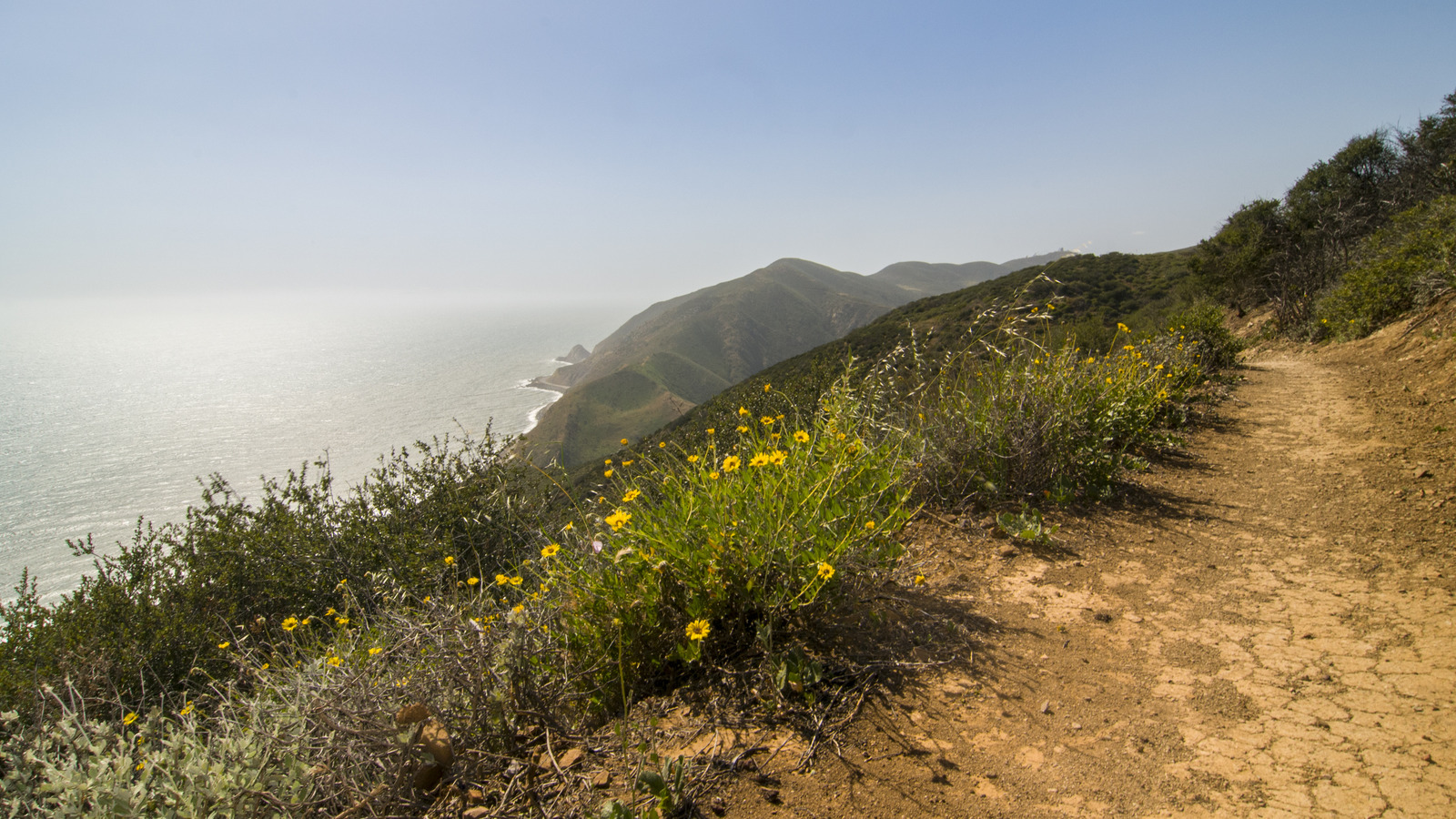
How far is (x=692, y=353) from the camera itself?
357ft

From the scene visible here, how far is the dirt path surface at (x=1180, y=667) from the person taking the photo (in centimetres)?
153

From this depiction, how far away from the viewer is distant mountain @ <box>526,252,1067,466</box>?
76.2 metres

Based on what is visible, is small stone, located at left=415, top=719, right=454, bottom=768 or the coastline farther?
the coastline

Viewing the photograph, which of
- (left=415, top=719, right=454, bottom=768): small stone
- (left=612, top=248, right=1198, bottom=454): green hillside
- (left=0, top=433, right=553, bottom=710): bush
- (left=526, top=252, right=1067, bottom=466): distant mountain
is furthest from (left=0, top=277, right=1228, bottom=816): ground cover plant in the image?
(left=526, top=252, right=1067, bottom=466): distant mountain

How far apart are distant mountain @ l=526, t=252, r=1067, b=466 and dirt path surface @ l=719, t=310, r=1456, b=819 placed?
5487 cm

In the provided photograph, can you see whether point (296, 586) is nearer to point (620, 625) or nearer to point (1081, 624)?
point (620, 625)

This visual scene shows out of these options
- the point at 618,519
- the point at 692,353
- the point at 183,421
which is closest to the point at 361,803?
the point at 618,519

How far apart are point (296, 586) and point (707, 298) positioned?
135 m

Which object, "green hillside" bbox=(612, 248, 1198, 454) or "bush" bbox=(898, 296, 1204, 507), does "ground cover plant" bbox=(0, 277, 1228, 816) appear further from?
"green hillside" bbox=(612, 248, 1198, 454)

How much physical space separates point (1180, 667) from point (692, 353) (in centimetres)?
10749

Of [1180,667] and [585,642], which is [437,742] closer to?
[585,642]

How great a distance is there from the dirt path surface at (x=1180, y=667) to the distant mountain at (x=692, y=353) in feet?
180

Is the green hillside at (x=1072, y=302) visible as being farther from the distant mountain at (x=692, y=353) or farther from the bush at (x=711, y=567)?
the distant mountain at (x=692, y=353)

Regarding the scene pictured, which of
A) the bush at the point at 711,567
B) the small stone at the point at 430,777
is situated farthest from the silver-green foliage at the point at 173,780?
the bush at the point at 711,567
